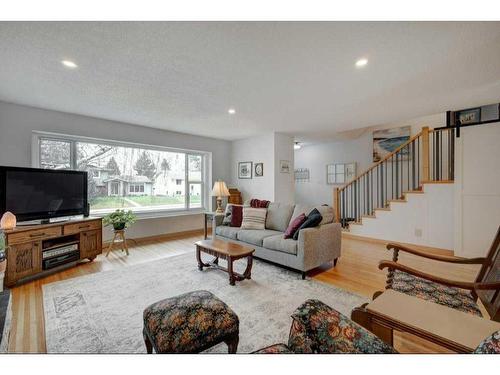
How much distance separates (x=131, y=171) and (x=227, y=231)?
8.11 feet

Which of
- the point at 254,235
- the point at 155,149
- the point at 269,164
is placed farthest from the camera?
the point at 269,164

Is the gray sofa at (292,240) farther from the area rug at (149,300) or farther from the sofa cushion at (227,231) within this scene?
the area rug at (149,300)

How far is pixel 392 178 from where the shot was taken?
5.72 m

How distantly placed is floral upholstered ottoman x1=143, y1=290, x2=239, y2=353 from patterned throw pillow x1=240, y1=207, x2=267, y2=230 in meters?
2.14

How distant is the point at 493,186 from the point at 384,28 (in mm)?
3171

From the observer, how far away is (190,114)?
3.71 m

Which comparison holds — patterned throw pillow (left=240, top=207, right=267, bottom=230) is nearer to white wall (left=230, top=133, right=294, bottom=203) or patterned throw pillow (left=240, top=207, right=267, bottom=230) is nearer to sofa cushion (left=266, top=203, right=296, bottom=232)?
sofa cushion (left=266, top=203, right=296, bottom=232)

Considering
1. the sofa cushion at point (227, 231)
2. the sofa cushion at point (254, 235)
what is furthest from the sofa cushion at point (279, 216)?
the sofa cushion at point (227, 231)

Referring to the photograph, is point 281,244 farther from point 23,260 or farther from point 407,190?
point 407,190

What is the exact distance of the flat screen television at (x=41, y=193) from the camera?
272 cm

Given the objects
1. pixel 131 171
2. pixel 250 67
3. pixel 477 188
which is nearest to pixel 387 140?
pixel 477 188

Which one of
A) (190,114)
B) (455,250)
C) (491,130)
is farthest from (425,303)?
(190,114)

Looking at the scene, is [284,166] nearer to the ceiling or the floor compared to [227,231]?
nearer to the ceiling
